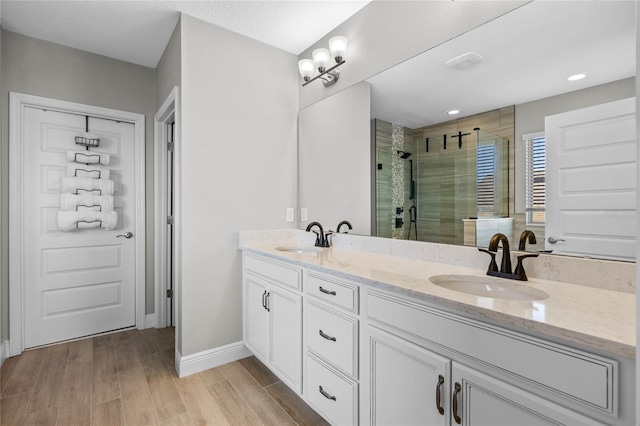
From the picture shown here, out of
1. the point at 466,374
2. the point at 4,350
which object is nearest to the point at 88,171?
the point at 4,350

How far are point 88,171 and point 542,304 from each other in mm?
3241

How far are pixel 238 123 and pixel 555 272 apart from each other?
2161 millimetres

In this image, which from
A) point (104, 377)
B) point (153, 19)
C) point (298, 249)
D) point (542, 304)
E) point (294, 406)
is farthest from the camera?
point (298, 249)

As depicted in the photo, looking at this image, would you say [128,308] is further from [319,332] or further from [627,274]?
[627,274]

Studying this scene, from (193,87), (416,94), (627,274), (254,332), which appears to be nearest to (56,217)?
(193,87)

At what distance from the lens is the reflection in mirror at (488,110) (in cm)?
119

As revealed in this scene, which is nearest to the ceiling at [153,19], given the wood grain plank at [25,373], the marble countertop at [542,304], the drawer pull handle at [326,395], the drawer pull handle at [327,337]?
the marble countertop at [542,304]

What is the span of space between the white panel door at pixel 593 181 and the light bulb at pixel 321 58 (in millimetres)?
1514

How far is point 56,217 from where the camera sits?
103 inches

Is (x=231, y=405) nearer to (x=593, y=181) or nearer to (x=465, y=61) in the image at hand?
(x=593, y=181)

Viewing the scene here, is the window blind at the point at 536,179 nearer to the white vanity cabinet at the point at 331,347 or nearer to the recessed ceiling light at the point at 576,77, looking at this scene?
the recessed ceiling light at the point at 576,77

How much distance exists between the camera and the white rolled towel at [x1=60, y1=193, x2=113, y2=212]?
8.45ft

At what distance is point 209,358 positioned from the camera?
89.2 inches

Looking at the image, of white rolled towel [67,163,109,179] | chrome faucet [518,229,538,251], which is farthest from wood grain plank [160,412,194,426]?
white rolled towel [67,163,109,179]
